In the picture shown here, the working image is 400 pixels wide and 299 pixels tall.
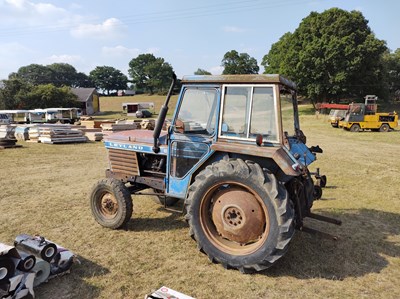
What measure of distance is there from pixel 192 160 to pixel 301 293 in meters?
2.14

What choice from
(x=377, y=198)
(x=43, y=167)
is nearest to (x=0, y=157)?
(x=43, y=167)

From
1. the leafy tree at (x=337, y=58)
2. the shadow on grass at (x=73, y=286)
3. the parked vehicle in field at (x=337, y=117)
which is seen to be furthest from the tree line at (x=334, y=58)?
the shadow on grass at (x=73, y=286)

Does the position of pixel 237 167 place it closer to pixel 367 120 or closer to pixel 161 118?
pixel 161 118

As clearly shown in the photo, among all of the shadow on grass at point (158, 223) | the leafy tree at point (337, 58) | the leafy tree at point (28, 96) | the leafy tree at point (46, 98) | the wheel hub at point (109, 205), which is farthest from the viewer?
the leafy tree at point (46, 98)

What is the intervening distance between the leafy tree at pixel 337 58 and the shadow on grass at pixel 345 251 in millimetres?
34779

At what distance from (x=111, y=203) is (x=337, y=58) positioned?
38.4 meters

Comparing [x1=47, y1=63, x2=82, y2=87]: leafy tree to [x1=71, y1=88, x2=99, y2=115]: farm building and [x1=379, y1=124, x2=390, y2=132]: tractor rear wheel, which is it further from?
[x1=379, y1=124, x2=390, y2=132]: tractor rear wheel

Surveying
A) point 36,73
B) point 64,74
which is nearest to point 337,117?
point 36,73

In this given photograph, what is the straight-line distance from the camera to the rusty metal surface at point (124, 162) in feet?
17.1

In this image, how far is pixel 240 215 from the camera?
12.6ft

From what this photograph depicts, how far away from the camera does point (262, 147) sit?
386 cm

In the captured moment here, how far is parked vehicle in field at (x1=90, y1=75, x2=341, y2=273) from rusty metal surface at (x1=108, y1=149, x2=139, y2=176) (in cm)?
43

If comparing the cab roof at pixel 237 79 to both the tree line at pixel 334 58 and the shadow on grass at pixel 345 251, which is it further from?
the tree line at pixel 334 58

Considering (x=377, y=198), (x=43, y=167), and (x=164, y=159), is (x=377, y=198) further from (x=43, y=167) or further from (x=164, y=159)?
(x=43, y=167)
